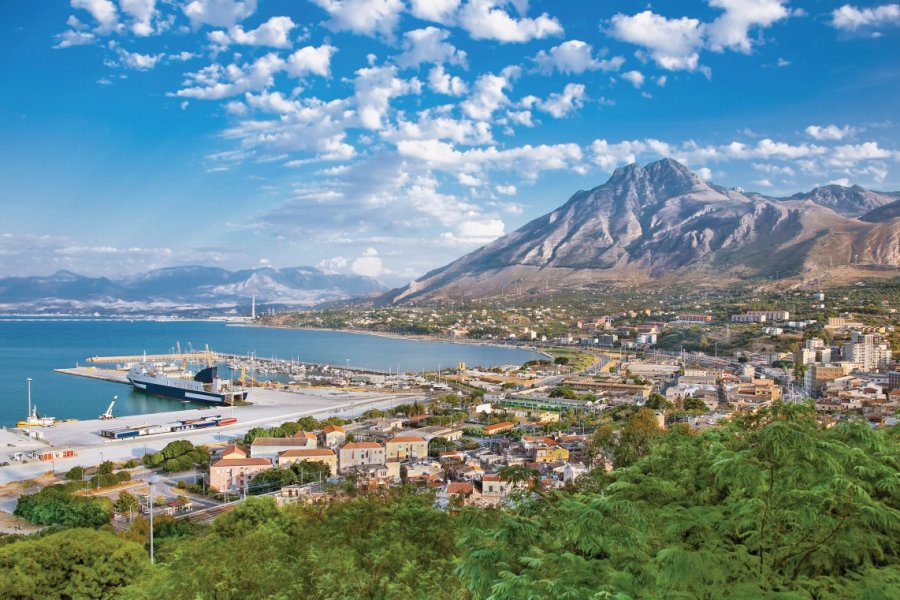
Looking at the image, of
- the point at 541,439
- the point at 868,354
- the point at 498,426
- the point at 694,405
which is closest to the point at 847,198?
the point at 868,354

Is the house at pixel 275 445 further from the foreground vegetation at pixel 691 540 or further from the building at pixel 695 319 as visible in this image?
the building at pixel 695 319

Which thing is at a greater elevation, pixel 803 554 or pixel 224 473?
pixel 803 554

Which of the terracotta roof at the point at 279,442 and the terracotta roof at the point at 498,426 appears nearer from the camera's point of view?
the terracotta roof at the point at 279,442

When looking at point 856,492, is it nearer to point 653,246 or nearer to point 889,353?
point 889,353

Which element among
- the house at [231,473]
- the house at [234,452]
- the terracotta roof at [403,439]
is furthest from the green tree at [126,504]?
the terracotta roof at [403,439]

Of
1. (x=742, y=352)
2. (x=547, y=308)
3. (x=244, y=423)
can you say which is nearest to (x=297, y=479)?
(x=244, y=423)

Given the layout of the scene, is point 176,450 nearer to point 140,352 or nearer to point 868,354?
point 868,354

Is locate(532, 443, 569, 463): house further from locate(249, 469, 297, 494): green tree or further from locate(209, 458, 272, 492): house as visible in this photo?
locate(209, 458, 272, 492): house
